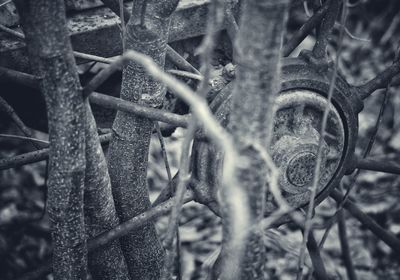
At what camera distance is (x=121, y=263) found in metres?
1.31

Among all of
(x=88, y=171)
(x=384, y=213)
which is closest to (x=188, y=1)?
(x=88, y=171)

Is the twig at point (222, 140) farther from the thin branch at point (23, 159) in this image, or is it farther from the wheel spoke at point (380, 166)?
the wheel spoke at point (380, 166)

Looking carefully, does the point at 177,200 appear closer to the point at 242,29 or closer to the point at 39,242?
the point at 242,29

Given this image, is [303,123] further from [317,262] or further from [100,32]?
[100,32]

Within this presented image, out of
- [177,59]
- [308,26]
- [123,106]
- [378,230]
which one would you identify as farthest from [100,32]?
[378,230]

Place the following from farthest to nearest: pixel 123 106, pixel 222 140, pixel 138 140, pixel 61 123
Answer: pixel 138 140
pixel 123 106
pixel 61 123
pixel 222 140

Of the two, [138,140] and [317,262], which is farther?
[317,262]

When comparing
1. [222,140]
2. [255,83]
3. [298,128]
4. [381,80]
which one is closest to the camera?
[222,140]

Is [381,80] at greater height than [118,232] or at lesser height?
greater

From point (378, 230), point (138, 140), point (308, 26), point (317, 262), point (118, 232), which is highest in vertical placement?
point (308, 26)

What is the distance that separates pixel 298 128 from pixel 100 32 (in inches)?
29.3

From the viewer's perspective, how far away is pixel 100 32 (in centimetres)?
143

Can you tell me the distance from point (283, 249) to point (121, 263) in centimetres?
123

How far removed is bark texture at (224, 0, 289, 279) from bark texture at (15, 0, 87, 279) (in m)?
0.40
